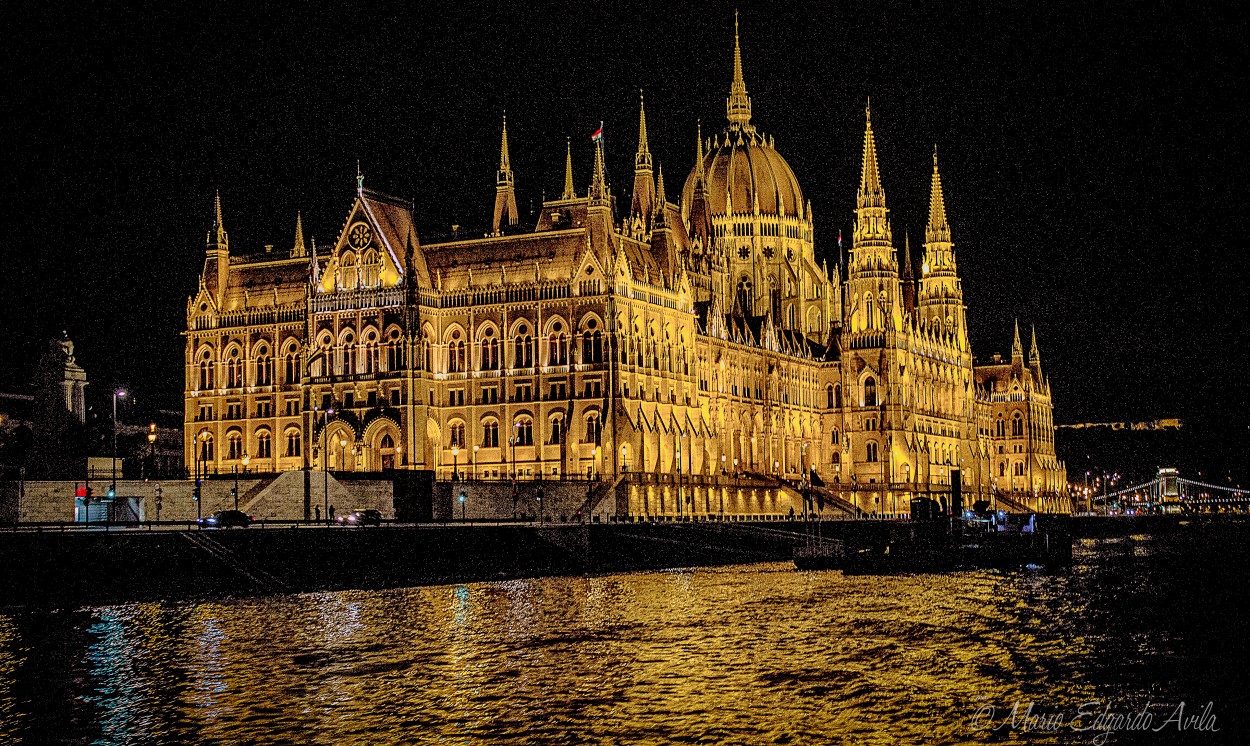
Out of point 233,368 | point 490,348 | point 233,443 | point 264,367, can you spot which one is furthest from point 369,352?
point 233,443

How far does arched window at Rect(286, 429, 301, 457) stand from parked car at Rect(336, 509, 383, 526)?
1317 inches

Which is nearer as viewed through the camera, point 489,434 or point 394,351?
point 489,434

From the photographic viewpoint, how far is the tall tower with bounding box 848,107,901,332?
17438cm

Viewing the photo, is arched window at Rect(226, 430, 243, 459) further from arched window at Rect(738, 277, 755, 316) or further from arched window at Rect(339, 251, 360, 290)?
arched window at Rect(738, 277, 755, 316)

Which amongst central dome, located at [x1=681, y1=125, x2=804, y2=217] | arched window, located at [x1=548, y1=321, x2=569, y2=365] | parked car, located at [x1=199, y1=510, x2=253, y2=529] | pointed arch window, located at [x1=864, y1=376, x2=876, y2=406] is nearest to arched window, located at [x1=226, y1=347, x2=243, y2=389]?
arched window, located at [x1=548, y1=321, x2=569, y2=365]

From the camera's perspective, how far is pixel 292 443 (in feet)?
441

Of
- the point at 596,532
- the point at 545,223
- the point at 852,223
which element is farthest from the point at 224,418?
the point at 852,223

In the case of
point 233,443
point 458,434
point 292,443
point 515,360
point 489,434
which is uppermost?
point 515,360

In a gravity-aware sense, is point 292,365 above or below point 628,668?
above

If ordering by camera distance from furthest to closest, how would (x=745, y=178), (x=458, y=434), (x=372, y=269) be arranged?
(x=745, y=178)
(x=372, y=269)
(x=458, y=434)

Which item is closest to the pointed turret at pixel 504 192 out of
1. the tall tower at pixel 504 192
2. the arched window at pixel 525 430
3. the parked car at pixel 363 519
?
the tall tower at pixel 504 192

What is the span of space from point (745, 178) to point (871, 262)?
48.5ft

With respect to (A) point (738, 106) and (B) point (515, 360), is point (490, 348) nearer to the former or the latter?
(B) point (515, 360)

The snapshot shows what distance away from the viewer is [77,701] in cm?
5072
